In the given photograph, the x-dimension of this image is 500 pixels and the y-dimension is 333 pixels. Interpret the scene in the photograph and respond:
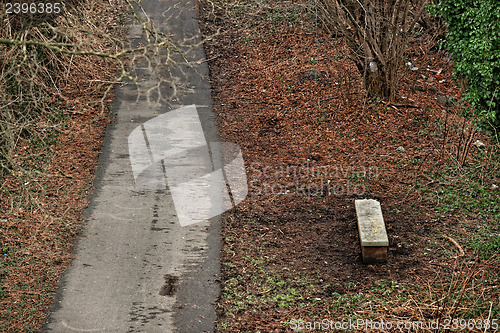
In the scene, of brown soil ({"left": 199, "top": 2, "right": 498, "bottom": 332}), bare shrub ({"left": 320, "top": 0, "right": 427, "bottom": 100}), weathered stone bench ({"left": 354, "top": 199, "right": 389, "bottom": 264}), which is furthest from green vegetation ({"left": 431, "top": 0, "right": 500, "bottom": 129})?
weathered stone bench ({"left": 354, "top": 199, "right": 389, "bottom": 264})

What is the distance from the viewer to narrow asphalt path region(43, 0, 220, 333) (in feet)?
24.2

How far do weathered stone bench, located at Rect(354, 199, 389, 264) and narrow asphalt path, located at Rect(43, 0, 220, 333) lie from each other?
7.61ft

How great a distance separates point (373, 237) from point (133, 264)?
3.73m

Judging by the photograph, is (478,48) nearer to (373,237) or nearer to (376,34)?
(376,34)

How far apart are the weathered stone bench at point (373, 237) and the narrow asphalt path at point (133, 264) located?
2319 mm

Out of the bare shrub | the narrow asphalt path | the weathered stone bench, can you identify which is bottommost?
the narrow asphalt path

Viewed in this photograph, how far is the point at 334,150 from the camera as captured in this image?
11.9m

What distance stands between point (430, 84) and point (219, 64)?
594 centimetres

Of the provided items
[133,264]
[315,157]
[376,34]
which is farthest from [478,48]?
[133,264]

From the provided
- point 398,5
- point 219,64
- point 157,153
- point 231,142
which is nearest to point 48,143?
point 157,153

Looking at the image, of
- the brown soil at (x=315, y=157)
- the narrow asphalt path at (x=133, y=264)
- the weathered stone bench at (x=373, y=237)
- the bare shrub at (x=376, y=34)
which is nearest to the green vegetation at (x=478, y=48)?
the brown soil at (x=315, y=157)

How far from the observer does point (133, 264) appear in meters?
8.55

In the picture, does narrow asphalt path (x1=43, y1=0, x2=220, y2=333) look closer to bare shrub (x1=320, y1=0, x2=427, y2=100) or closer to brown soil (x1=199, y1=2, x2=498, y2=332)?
brown soil (x1=199, y1=2, x2=498, y2=332)

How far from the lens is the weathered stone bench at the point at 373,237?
822cm
